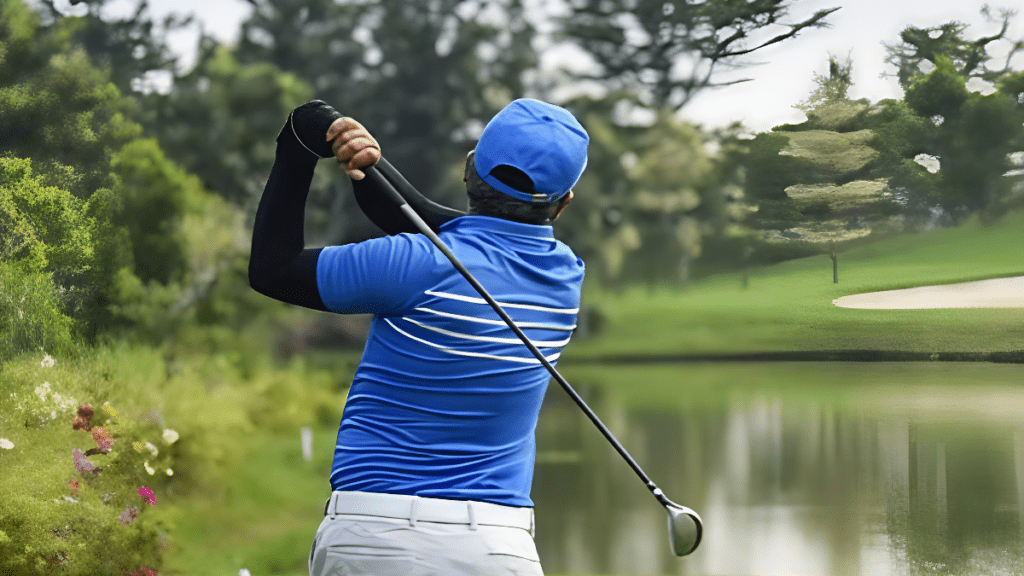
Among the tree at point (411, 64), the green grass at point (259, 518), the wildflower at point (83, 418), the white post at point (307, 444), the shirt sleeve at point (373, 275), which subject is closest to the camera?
the shirt sleeve at point (373, 275)

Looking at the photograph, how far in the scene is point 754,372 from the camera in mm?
3791

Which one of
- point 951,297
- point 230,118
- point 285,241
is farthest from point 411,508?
point 230,118

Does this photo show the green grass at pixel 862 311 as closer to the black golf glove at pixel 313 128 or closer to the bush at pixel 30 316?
the bush at pixel 30 316

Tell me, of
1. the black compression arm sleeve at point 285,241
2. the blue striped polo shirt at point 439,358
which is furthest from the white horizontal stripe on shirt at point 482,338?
the black compression arm sleeve at point 285,241

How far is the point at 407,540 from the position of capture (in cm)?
101

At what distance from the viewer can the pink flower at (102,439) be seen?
11.2ft

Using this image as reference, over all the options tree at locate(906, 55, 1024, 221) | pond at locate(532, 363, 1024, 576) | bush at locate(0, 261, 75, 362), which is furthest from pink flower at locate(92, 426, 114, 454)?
tree at locate(906, 55, 1024, 221)

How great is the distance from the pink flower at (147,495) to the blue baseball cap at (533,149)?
275 centimetres

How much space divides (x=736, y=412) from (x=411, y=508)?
3.04 meters

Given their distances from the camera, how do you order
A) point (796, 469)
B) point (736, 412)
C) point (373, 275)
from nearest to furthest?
point (373, 275), point (796, 469), point (736, 412)

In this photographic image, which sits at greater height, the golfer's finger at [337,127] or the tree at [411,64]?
the golfer's finger at [337,127]

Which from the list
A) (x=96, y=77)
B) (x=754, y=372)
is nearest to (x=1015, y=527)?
(x=754, y=372)

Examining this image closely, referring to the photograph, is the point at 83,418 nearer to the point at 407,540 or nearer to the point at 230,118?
the point at 230,118

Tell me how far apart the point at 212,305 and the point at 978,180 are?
3453 mm
